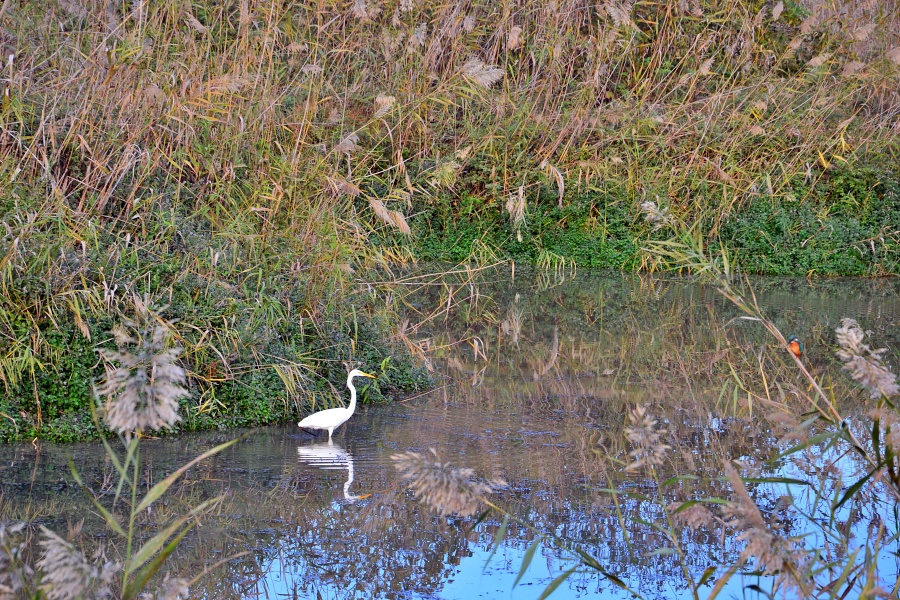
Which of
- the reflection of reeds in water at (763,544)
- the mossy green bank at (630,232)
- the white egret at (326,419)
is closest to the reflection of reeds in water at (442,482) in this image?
the reflection of reeds in water at (763,544)

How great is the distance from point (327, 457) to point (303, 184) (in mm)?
1945

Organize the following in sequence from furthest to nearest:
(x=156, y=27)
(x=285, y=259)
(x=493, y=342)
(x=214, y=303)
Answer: (x=493, y=342)
(x=156, y=27)
(x=285, y=259)
(x=214, y=303)

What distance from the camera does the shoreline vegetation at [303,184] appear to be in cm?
504

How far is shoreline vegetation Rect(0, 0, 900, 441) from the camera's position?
504cm

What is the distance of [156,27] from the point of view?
616 cm

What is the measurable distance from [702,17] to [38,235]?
31.5 feet

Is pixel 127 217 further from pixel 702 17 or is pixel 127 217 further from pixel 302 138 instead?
pixel 702 17

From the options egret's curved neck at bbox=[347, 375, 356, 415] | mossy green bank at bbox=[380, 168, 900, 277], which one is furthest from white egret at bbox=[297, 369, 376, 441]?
mossy green bank at bbox=[380, 168, 900, 277]

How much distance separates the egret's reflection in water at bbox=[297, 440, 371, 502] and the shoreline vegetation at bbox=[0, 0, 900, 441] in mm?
452

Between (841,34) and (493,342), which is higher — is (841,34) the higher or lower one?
the higher one

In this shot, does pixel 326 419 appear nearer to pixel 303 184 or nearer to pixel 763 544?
pixel 303 184

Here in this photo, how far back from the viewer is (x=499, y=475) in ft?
14.9

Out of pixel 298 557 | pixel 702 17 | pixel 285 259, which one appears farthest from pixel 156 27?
pixel 702 17

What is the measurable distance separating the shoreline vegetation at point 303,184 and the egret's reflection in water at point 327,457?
452mm
